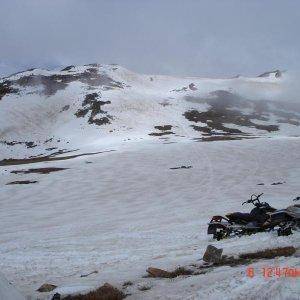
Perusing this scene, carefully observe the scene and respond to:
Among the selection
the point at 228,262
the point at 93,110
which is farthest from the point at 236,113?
the point at 228,262

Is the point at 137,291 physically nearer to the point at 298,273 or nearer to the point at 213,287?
the point at 213,287

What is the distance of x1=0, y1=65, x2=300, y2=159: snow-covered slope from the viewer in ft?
310

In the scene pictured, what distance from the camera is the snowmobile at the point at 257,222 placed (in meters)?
16.1

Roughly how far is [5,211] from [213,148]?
39.1m

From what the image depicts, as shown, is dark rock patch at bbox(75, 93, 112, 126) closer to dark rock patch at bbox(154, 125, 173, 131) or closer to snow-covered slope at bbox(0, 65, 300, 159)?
snow-covered slope at bbox(0, 65, 300, 159)

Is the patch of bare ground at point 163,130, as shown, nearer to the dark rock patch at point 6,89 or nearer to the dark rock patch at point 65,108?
the dark rock patch at point 65,108

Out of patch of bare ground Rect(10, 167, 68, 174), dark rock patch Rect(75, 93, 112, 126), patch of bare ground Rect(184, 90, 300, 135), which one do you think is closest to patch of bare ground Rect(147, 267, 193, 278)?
patch of bare ground Rect(10, 167, 68, 174)

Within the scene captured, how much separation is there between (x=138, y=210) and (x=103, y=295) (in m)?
19.3
